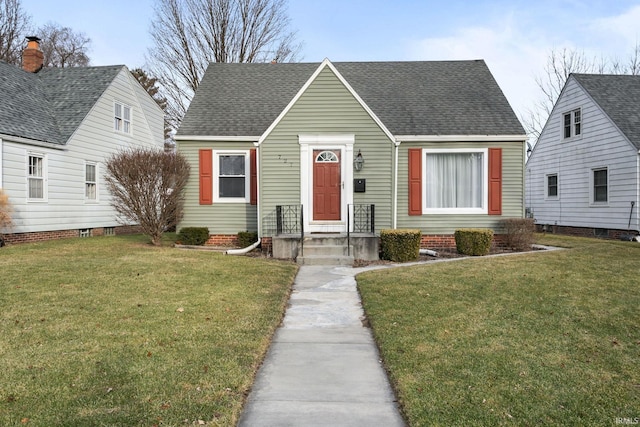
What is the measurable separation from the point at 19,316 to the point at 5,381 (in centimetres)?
217

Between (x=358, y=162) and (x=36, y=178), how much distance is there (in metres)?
9.75

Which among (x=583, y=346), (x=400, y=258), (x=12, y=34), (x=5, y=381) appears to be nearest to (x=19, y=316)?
(x=5, y=381)

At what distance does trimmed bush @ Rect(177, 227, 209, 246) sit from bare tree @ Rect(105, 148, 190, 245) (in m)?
0.56

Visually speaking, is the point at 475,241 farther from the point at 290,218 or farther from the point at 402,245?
the point at 290,218

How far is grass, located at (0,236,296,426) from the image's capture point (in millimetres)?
3307


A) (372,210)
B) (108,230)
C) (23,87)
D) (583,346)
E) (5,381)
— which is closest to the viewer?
(5,381)

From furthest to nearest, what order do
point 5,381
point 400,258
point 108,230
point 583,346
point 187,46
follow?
1. point 187,46
2. point 108,230
3. point 400,258
4. point 583,346
5. point 5,381

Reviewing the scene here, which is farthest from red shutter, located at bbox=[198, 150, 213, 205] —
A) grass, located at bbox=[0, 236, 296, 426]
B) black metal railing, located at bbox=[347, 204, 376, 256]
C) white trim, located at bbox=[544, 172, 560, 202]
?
white trim, located at bbox=[544, 172, 560, 202]

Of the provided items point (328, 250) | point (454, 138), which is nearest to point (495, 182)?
point (454, 138)

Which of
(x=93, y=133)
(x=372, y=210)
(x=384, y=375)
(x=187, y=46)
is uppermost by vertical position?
(x=187, y=46)

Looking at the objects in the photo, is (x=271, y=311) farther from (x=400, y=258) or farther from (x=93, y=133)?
(x=93, y=133)

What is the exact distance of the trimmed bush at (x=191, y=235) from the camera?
1335 centimetres

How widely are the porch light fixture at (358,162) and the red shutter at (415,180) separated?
5.46 ft

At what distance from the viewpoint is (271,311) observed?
615 centimetres
